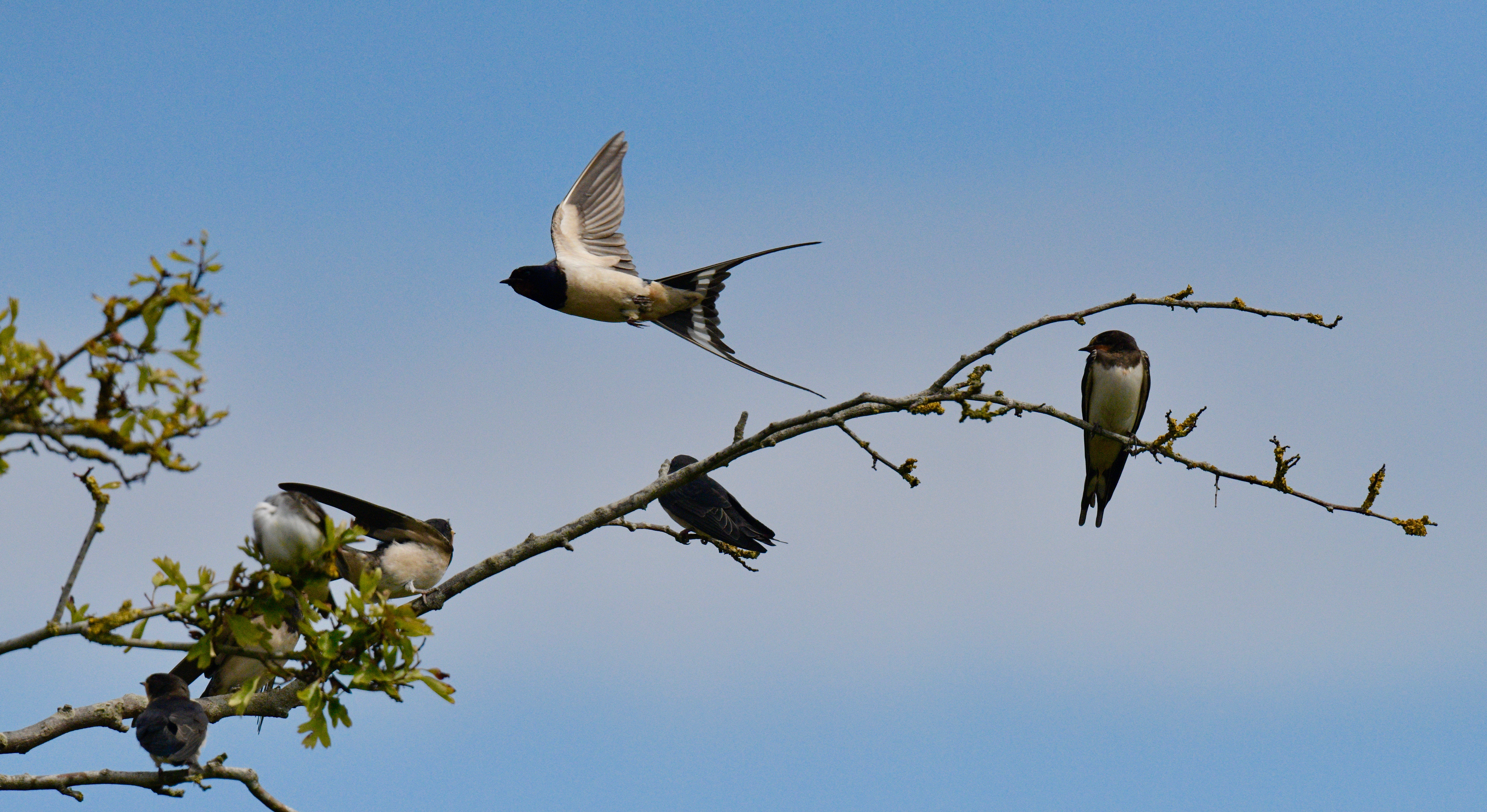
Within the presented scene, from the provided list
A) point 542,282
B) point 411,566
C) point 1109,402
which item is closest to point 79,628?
point 411,566

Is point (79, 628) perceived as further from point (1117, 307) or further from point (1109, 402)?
point (1109, 402)

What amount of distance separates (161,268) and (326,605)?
151 cm

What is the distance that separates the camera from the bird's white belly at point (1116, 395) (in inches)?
389

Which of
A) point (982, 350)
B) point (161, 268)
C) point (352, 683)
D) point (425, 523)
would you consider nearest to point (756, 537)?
point (425, 523)

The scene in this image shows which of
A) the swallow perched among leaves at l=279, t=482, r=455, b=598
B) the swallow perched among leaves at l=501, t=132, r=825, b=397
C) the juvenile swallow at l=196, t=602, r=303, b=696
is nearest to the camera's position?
the swallow perched among leaves at l=279, t=482, r=455, b=598

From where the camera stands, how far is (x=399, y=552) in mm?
6324

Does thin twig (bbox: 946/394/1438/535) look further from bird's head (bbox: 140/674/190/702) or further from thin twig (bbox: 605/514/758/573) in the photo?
bird's head (bbox: 140/674/190/702)

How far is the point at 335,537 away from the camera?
4.56 meters

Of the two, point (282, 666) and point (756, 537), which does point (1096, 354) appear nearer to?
point (756, 537)

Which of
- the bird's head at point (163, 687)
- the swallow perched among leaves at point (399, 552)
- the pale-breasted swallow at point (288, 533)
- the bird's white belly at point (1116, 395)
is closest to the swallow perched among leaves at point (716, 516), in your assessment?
the bird's white belly at point (1116, 395)

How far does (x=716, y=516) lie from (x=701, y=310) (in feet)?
8.55

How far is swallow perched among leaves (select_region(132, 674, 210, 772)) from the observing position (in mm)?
6078

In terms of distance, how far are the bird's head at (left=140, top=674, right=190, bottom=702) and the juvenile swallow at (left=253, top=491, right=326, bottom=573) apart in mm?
Result: 2375

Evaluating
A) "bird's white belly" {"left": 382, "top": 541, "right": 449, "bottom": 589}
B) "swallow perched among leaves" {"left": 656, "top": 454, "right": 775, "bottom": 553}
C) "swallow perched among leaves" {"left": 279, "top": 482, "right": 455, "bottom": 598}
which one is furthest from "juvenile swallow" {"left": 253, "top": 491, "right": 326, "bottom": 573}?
"swallow perched among leaves" {"left": 656, "top": 454, "right": 775, "bottom": 553}
